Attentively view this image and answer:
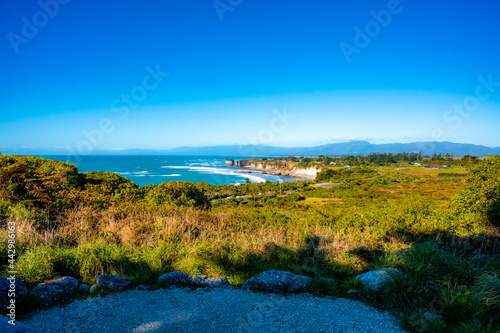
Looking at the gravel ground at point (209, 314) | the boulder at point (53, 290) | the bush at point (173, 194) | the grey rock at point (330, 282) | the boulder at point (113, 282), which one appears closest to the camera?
the gravel ground at point (209, 314)

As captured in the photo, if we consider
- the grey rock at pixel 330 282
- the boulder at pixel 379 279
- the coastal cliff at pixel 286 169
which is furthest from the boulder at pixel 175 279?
the coastal cliff at pixel 286 169

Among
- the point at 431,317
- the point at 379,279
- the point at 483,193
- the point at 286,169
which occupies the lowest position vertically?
the point at 286,169

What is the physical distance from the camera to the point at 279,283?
4.19 metres

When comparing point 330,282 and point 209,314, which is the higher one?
point 209,314

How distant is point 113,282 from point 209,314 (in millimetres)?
1769

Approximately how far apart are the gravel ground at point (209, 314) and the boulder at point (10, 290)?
14.1 inches

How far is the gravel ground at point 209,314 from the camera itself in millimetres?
3160

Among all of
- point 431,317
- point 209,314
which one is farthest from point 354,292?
point 209,314

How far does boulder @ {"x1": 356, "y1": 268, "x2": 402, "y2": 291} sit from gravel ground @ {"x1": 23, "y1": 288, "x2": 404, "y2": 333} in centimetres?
44

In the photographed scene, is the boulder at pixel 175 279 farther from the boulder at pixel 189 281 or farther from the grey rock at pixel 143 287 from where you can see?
the grey rock at pixel 143 287

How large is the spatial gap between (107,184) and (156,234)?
932 centimetres

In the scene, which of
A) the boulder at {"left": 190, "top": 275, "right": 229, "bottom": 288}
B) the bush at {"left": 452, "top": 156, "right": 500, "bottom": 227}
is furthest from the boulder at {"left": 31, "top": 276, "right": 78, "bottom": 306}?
the bush at {"left": 452, "top": 156, "right": 500, "bottom": 227}

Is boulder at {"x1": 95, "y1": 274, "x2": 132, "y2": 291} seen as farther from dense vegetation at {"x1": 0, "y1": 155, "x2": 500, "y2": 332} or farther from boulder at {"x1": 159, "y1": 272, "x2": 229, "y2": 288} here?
boulder at {"x1": 159, "y1": 272, "x2": 229, "y2": 288}

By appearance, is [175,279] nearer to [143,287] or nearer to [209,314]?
[143,287]
